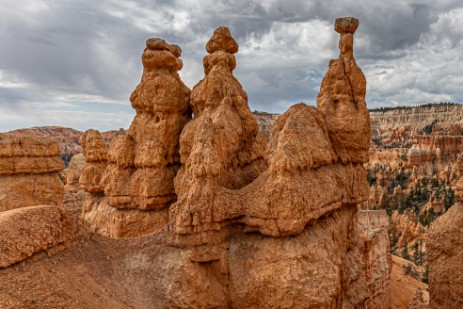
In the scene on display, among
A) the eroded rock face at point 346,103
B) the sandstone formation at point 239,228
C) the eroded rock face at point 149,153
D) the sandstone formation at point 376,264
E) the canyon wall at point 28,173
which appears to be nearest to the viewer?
the sandstone formation at point 239,228

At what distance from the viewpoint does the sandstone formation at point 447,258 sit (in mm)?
11258

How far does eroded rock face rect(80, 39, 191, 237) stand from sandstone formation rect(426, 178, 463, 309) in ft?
34.1

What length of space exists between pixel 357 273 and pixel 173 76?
11.5m

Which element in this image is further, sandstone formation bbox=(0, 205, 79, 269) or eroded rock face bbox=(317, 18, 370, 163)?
eroded rock face bbox=(317, 18, 370, 163)

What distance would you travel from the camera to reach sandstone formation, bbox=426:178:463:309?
11.3 metres

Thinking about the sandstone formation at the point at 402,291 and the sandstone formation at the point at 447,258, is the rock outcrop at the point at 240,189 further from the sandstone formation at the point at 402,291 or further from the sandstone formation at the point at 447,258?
the sandstone formation at the point at 402,291

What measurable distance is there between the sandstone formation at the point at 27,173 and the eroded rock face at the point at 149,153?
565cm

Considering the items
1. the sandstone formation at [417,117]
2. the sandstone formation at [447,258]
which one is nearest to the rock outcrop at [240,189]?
the sandstone formation at [447,258]

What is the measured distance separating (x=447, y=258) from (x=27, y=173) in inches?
821

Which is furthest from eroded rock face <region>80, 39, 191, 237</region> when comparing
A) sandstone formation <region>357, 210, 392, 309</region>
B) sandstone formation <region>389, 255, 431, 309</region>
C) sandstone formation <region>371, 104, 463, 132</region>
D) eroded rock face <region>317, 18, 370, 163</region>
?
sandstone formation <region>371, 104, 463, 132</region>

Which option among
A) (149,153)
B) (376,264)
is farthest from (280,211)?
(376,264)

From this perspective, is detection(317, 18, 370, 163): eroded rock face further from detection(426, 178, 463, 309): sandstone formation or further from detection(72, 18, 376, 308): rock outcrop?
detection(426, 178, 463, 309): sandstone formation

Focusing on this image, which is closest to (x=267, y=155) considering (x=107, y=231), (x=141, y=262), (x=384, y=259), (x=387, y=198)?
(x=141, y=262)

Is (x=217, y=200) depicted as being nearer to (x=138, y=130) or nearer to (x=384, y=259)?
(x=138, y=130)
